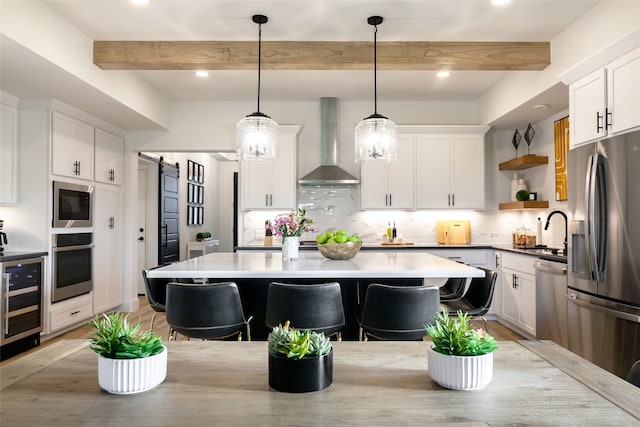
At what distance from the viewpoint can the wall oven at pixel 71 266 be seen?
4.08m

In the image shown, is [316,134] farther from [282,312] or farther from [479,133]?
[282,312]

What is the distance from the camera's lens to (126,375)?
2.97 ft

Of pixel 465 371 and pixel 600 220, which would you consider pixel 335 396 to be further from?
pixel 600 220

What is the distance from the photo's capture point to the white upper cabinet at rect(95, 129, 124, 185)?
15.8 ft

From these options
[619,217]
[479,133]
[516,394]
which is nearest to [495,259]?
[479,133]

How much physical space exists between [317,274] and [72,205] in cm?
320

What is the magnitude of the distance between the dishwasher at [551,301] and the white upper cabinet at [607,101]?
106 centimetres

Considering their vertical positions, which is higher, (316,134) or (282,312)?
(316,134)

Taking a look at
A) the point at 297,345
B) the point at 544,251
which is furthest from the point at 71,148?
the point at 544,251

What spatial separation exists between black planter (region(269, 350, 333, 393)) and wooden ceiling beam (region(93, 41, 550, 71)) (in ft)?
10.4

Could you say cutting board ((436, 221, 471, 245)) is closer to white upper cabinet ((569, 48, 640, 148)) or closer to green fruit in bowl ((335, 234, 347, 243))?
white upper cabinet ((569, 48, 640, 148))

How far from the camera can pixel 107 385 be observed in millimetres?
904

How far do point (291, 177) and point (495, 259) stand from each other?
263 cm

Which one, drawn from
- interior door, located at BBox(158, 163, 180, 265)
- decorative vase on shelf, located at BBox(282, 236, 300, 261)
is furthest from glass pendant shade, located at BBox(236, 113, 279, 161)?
interior door, located at BBox(158, 163, 180, 265)
